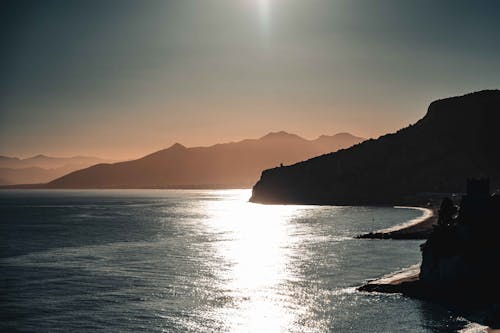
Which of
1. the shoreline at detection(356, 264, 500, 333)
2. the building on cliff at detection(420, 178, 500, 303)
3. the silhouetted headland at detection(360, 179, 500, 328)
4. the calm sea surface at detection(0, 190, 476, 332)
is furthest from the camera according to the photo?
the building on cliff at detection(420, 178, 500, 303)

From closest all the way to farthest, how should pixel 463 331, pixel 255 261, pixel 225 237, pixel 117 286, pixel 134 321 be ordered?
pixel 463 331 → pixel 134 321 → pixel 117 286 → pixel 255 261 → pixel 225 237

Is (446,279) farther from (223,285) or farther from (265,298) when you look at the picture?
(223,285)

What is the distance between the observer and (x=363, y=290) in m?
66.9

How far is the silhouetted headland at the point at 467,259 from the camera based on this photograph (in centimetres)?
5997

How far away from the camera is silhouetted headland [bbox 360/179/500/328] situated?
5997cm

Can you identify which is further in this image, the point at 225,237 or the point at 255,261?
the point at 225,237

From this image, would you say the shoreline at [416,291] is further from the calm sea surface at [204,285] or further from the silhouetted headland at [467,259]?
the calm sea surface at [204,285]

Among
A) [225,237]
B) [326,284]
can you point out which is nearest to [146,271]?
[326,284]

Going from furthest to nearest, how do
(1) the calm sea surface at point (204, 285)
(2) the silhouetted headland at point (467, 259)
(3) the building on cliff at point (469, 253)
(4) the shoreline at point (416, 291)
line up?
(3) the building on cliff at point (469, 253), (2) the silhouetted headland at point (467, 259), (1) the calm sea surface at point (204, 285), (4) the shoreline at point (416, 291)

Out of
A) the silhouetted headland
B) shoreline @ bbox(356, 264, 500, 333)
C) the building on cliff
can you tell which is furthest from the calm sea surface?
the building on cliff

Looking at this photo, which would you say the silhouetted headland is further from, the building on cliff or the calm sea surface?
the calm sea surface

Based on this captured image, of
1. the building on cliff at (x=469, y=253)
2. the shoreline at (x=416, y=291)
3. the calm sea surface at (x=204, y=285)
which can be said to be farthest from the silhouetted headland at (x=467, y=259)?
the calm sea surface at (x=204, y=285)

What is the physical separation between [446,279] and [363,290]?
33.7ft

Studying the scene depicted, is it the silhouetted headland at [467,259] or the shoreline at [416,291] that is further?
the silhouetted headland at [467,259]
